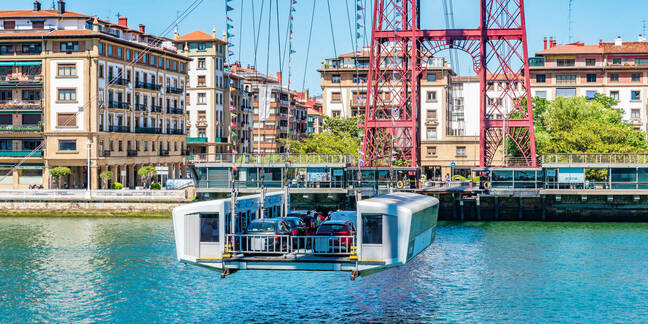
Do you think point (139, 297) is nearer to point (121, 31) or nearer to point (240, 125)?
point (121, 31)

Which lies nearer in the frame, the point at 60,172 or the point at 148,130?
the point at 60,172

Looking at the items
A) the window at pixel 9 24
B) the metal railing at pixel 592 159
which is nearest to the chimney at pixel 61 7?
the window at pixel 9 24

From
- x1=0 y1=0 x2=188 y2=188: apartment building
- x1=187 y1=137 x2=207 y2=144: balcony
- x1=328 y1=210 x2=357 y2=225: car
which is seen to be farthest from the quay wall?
x1=187 y1=137 x2=207 y2=144: balcony

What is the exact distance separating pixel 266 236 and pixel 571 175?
51610mm

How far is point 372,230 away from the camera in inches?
1255

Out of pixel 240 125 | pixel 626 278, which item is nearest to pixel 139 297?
pixel 626 278

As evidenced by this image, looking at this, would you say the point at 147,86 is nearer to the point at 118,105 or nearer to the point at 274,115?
the point at 118,105

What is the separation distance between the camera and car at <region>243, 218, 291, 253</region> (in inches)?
1309

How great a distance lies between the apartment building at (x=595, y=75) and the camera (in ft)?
416

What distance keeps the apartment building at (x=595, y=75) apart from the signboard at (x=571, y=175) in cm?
5046

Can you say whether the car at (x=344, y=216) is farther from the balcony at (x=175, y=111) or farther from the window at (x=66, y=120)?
the balcony at (x=175, y=111)

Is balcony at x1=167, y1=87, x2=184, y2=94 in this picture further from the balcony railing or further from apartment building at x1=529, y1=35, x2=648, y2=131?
apartment building at x1=529, y1=35, x2=648, y2=131

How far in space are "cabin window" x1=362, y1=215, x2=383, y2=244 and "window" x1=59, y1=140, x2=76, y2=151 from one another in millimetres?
71745

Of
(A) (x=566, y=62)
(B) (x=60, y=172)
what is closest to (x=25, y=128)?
(B) (x=60, y=172)
